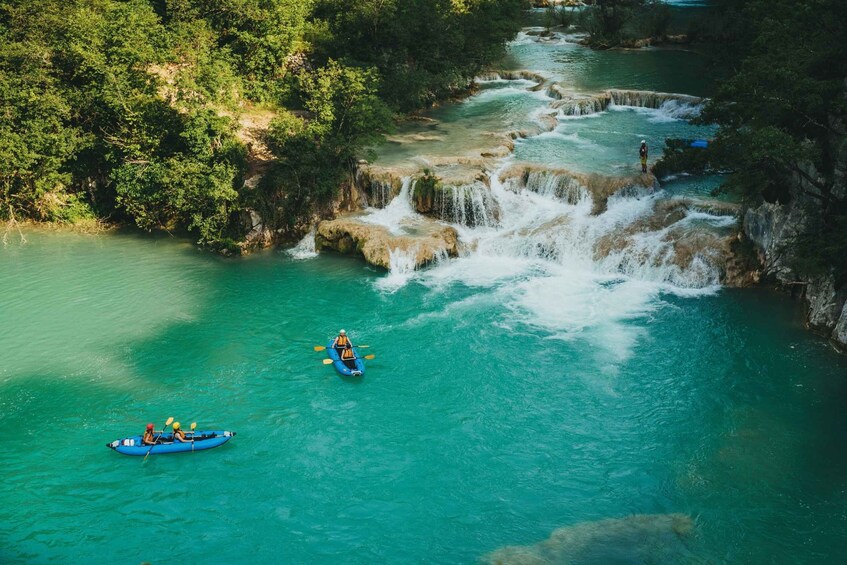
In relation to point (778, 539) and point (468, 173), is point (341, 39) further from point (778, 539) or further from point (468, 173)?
point (778, 539)

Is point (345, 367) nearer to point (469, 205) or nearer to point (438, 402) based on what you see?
point (438, 402)

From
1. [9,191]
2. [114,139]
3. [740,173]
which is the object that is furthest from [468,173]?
[9,191]

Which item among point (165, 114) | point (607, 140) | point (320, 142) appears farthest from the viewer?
point (607, 140)

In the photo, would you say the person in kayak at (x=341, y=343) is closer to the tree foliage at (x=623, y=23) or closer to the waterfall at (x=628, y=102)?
the waterfall at (x=628, y=102)

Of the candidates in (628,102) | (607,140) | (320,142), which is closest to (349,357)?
(320,142)

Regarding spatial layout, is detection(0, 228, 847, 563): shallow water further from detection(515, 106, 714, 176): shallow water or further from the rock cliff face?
detection(515, 106, 714, 176): shallow water

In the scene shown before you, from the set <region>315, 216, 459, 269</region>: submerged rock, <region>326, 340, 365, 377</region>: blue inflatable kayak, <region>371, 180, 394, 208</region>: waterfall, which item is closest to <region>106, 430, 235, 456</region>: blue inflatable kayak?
<region>326, 340, 365, 377</region>: blue inflatable kayak
